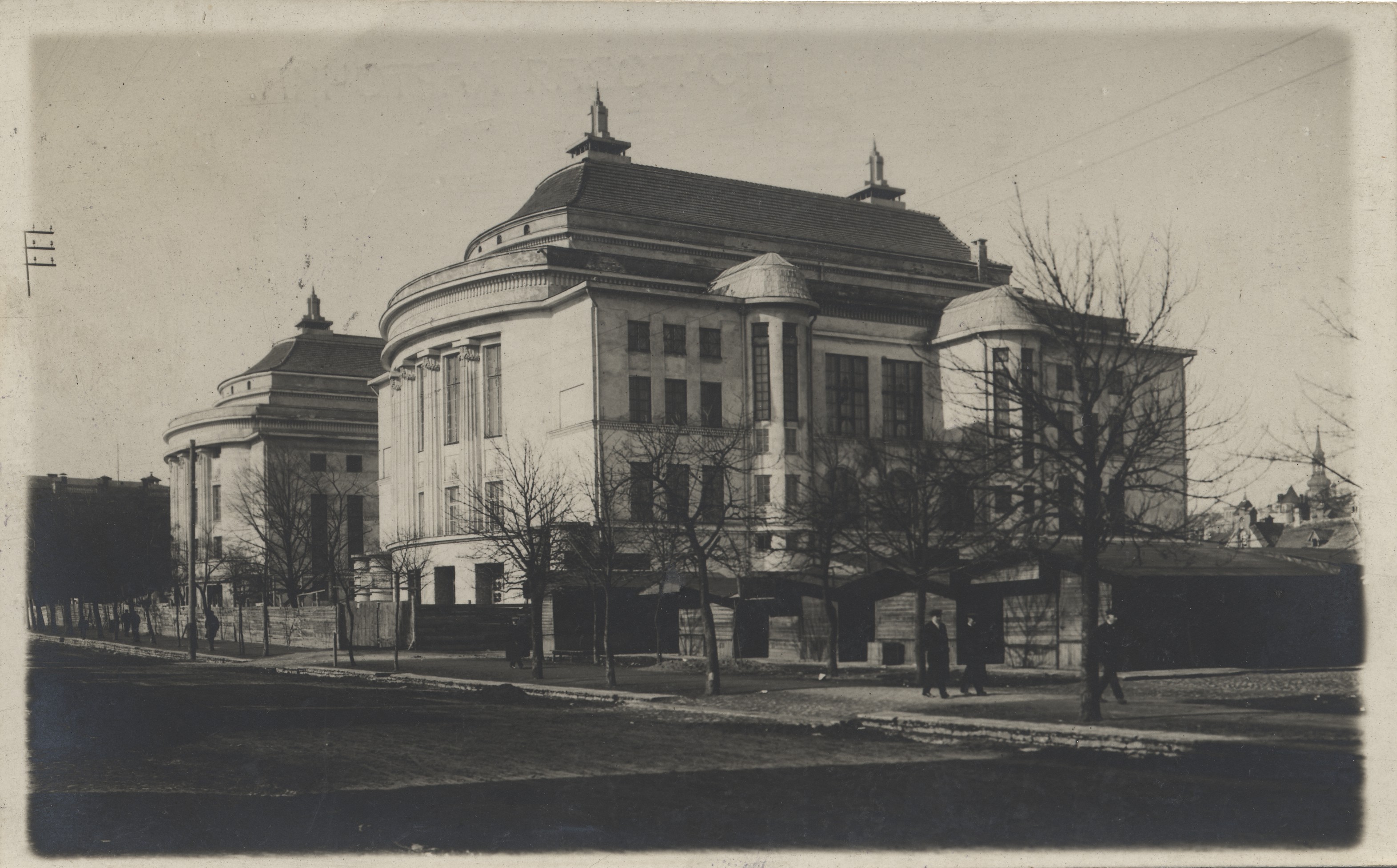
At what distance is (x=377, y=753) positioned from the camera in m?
16.5

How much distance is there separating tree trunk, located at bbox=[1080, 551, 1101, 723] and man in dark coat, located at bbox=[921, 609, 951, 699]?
4.60 metres

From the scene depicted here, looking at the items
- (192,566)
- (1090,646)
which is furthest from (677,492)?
(192,566)

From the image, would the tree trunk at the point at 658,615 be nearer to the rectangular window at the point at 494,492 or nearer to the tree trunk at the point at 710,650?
the tree trunk at the point at 710,650

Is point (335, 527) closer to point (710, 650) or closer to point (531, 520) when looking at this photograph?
point (531, 520)

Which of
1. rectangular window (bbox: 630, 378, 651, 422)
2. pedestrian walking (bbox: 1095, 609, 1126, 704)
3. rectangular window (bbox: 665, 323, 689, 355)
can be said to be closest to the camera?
pedestrian walking (bbox: 1095, 609, 1126, 704)

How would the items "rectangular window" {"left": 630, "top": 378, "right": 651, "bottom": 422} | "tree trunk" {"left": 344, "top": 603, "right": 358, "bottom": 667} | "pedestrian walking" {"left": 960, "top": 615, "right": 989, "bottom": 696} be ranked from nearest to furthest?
"pedestrian walking" {"left": 960, "top": 615, "right": 989, "bottom": 696}, "tree trunk" {"left": 344, "top": 603, "right": 358, "bottom": 667}, "rectangular window" {"left": 630, "top": 378, "right": 651, "bottom": 422}

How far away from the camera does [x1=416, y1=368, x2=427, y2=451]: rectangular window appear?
67.1 meters

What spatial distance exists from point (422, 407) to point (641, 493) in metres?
25.1

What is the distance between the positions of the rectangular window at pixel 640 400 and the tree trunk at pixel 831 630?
68.1 feet

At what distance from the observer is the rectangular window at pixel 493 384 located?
208 ft

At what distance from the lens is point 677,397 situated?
5753 centimetres

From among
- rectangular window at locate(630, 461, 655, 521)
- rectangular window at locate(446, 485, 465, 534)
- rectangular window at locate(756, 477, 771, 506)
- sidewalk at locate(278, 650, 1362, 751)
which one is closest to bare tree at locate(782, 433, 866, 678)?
rectangular window at locate(756, 477, 771, 506)

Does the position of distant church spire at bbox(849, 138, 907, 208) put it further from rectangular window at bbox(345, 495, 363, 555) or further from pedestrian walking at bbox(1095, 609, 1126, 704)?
pedestrian walking at bbox(1095, 609, 1126, 704)

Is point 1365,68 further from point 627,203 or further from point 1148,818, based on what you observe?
point 627,203
